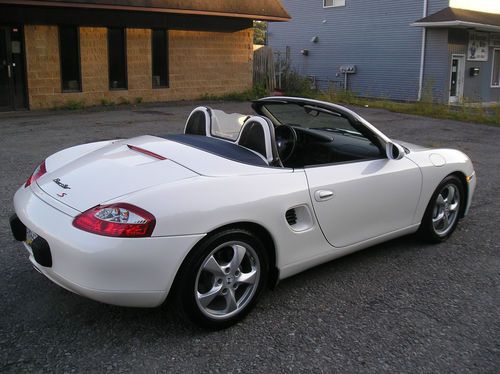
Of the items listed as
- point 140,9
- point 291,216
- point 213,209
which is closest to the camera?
point 213,209

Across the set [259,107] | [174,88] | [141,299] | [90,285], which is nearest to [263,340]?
[141,299]

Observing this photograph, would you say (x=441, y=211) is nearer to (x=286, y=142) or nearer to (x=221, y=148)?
(x=286, y=142)

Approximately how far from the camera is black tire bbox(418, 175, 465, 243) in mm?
4742

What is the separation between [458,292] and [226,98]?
16076mm

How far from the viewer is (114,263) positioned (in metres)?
2.87

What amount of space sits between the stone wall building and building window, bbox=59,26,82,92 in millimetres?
28

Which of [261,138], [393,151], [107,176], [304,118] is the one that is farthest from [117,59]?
[107,176]

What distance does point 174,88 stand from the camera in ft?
59.6

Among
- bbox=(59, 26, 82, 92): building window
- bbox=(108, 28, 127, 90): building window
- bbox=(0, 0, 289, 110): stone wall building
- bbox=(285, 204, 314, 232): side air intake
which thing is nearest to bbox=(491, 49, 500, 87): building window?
bbox=(0, 0, 289, 110): stone wall building

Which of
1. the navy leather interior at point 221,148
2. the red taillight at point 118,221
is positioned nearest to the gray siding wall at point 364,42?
the navy leather interior at point 221,148

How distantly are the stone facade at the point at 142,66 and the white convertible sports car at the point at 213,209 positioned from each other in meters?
11.8

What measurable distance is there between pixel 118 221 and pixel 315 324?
1408mm

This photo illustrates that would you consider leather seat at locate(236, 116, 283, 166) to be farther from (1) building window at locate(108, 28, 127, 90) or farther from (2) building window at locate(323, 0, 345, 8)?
(2) building window at locate(323, 0, 345, 8)

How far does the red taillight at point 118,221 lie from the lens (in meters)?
2.91
